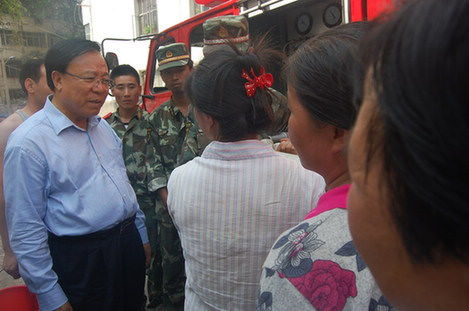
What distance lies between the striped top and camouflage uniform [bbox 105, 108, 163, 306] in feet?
5.48

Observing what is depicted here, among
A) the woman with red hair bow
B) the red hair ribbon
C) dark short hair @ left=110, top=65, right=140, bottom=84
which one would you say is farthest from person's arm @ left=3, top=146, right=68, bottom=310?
dark short hair @ left=110, top=65, right=140, bottom=84

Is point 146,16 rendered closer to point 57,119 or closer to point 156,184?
point 156,184

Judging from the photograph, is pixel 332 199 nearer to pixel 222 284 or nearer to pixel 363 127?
pixel 363 127

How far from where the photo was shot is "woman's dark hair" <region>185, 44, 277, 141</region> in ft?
4.62

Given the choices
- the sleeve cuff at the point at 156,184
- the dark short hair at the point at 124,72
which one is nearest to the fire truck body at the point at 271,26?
the dark short hair at the point at 124,72

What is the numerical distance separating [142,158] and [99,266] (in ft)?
4.34

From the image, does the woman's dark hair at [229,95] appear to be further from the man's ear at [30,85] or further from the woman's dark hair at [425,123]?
the man's ear at [30,85]

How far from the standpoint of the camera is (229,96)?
1419mm

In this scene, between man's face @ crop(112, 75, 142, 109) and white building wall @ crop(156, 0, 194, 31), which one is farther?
white building wall @ crop(156, 0, 194, 31)

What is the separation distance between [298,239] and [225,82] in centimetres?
74

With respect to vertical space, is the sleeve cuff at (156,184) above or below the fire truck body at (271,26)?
below

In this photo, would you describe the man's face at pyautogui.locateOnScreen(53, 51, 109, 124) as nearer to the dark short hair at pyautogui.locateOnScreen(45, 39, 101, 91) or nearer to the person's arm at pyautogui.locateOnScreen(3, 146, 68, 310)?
the dark short hair at pyautogui.locateOnScreen(45, 39, 101, 91)

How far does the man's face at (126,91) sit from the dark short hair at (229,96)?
2.26 metres

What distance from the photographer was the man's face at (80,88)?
200 centimetres
